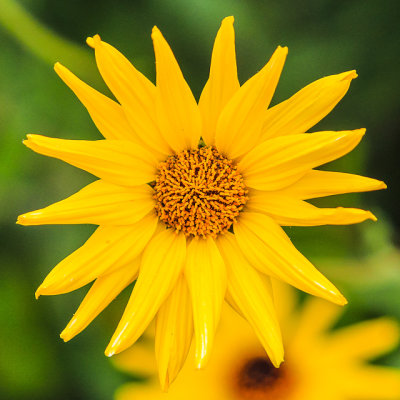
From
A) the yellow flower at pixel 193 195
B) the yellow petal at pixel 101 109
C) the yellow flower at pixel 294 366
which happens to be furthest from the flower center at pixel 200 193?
the yellow flower at pixel 294 366

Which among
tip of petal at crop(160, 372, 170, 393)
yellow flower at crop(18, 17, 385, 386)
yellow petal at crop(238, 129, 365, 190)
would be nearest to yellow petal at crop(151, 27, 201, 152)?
yellow flower at crop(18, 17, 385, 386)

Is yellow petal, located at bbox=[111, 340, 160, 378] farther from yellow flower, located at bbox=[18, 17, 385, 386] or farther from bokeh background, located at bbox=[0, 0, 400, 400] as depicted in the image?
yellow flower, located at bbox=[18, 17, 385, 386]

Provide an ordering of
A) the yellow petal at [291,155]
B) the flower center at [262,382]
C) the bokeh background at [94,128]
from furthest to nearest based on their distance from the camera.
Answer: the bokeh background at [94,128] → the flower center at [262,382] → the yellow petal at [291,155]

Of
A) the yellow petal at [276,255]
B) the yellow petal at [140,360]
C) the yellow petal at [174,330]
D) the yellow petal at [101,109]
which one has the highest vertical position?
the yellow petal at [101,109]

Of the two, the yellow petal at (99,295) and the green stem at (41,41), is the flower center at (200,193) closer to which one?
the yellow petal at (99,295)

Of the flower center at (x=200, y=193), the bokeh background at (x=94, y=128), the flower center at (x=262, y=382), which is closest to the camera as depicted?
the flower center at (x=200, y=193)

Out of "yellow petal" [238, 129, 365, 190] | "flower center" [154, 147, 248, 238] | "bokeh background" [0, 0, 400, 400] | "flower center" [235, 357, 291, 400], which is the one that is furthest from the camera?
"bokeh background" [0, 0, 400, 400]

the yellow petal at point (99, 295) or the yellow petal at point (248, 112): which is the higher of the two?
the yellow petal at point (248, 112)

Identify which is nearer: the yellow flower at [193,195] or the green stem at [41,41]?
the yellow flower at [193,195]
